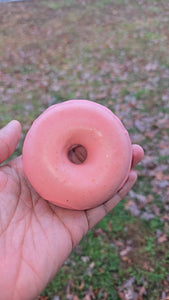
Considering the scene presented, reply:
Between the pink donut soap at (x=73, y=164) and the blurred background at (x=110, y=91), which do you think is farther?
the blurred background at (x=110, y=91)

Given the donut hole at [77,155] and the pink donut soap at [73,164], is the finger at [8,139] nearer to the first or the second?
the pink donut soap at [73,164]

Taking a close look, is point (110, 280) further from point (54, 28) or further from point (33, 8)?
point (33, 8)

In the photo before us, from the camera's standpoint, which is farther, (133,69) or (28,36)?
(28,36)

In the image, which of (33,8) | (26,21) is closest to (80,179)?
(26,21)

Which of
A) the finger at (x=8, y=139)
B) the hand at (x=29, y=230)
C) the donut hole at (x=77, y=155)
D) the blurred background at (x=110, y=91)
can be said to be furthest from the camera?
the blurred background at (x=110, y=91)

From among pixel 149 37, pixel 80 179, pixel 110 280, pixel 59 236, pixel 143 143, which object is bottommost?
pixel 110 280

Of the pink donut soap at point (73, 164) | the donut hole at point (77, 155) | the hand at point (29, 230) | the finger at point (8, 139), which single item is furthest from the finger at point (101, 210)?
the finger at point (8, 139)

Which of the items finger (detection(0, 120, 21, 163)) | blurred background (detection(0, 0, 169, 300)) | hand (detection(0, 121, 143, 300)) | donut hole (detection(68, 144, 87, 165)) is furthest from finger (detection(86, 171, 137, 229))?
blurred background (detection(0, 0, 169, 300))
